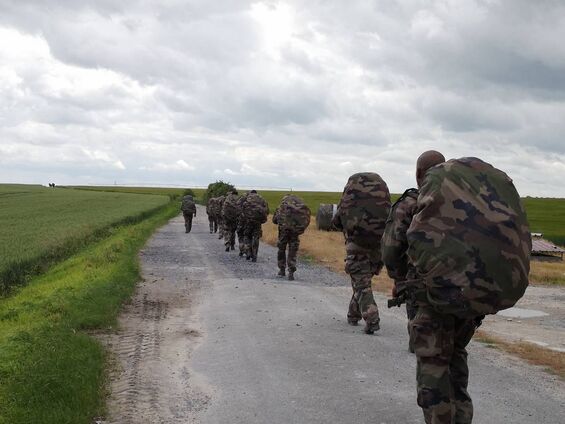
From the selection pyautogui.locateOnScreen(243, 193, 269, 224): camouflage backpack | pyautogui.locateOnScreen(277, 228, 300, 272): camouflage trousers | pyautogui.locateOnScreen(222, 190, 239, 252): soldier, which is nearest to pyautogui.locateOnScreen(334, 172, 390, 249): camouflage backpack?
pyautogui.locateOnScreen(277, 228, 300, 272): camouflage trousers

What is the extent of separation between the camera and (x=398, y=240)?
16.4 ft

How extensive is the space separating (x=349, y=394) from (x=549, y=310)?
30.5 ft

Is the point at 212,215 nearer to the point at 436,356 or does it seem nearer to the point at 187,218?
the point at 187,218

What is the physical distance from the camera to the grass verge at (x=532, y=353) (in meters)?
7.85

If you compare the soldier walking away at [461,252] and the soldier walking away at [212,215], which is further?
the soldier walking away at [212,215]

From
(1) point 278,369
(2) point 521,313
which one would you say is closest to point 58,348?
(1) point 278,369

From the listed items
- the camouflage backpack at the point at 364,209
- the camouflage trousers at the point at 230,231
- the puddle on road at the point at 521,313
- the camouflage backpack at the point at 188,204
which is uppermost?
the camouflage backpack at the point at 364,209

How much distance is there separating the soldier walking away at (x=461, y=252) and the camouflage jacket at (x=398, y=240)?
0.48 m

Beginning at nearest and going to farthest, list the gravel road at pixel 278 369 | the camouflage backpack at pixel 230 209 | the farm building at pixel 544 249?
the gravel road at pixel 278 369
the camouflage backpack at pixel 230 209
the farm building at pixel 544 249

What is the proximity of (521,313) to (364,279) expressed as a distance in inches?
224

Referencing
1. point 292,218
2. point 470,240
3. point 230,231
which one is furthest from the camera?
point 230,231

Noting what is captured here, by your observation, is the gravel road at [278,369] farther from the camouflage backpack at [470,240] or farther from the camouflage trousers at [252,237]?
the camouflage trousers at [252,237]

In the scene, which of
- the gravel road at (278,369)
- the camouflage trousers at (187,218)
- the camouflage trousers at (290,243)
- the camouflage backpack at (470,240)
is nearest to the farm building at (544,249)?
the camouflage trousers at (187,218)

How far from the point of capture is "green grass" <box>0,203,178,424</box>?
18.2ft
